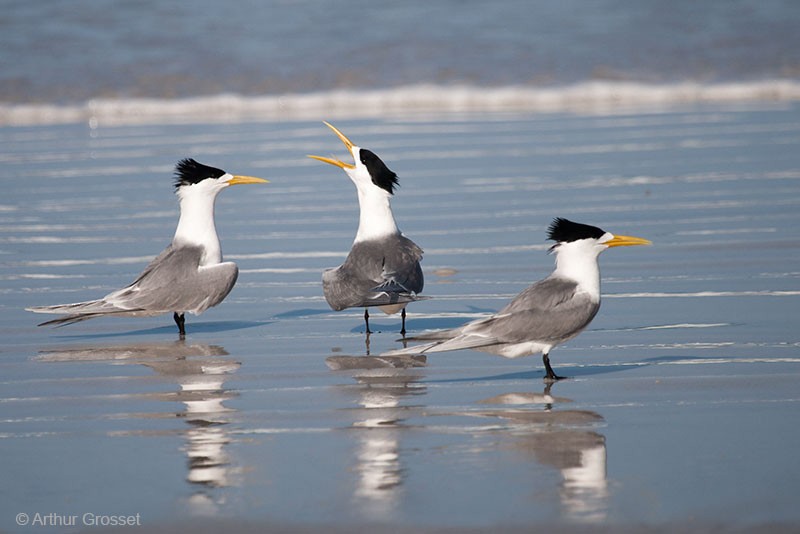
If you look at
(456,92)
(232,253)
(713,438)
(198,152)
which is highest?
(456,92)

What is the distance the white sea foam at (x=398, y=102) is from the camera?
12.9m

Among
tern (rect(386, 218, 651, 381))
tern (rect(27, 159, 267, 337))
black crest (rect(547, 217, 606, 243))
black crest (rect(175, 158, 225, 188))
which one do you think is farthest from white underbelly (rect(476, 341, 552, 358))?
black crest (rect(175, 158, 225, 188))

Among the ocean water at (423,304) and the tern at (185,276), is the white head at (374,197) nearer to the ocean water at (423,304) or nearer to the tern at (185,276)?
the ocean water at (423,304)

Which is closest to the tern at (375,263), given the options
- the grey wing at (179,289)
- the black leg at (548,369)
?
the grey wing at (179,289)

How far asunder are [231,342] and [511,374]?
1298 millimetres

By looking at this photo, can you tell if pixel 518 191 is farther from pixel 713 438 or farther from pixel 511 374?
pixel 713 438

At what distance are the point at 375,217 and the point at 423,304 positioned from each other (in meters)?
0.52

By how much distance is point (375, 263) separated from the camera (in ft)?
17.7

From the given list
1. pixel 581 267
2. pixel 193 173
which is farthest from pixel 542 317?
pixel 193 173

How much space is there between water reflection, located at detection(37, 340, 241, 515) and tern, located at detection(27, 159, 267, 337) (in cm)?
17

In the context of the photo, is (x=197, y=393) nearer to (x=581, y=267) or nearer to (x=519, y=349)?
(x=519, y=349)

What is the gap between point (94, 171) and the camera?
371 inches

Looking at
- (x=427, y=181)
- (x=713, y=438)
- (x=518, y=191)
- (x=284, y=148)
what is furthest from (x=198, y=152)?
(x=713, y=438)

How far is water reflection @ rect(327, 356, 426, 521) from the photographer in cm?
323
